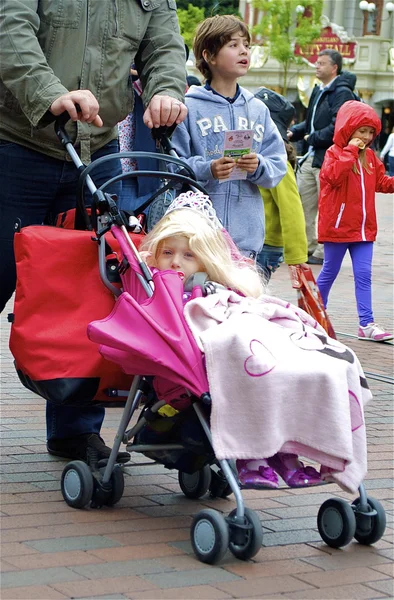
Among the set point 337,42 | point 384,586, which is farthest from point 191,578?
point 337,42

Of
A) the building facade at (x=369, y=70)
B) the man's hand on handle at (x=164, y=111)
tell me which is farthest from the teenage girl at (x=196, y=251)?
the building facade at (x=369, y=70)

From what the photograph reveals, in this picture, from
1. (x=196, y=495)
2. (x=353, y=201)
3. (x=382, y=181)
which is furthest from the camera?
(x=382, y=181)

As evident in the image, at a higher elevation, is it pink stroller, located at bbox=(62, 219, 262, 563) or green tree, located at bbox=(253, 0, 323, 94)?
green tree, located at bbox=(253, 0, 323, 94)

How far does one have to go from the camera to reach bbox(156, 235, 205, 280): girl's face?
4168mm

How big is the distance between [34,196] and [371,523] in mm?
1856

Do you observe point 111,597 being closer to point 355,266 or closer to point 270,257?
point 270,257

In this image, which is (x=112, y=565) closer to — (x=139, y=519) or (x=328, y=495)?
(x=139, y=519)

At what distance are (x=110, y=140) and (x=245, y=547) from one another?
1.99 meters

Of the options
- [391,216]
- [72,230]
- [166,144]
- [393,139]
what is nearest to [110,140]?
[166,144]

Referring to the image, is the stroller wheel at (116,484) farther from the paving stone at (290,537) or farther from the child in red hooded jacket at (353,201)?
the child in red hooded jacket at (353,201)

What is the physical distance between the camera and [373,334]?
874 centimetres

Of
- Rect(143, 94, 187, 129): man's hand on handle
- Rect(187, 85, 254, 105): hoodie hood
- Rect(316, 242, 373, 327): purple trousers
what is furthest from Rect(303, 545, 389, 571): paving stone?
Rect(316, 242, 373, 327): purple trousers

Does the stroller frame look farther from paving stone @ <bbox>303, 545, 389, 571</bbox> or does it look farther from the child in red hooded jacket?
the child in red hooded jacket

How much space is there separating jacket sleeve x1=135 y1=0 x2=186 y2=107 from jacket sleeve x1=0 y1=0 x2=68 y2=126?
0.51 metres
